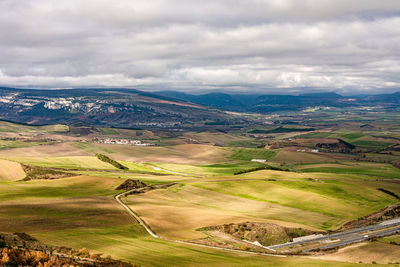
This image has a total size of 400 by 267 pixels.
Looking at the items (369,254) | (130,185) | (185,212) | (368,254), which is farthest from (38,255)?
(130,185)

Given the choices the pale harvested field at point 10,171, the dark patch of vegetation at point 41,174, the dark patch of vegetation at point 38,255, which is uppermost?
the dark patch of vegetation at point 38,255

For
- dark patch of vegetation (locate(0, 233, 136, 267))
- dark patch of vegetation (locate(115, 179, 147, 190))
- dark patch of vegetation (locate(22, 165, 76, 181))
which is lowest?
dark patch of vegetation (locate(115, 179, 147, 190))

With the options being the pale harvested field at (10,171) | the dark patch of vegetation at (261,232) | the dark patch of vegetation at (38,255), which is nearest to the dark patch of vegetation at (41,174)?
the pale harvested field at (10,171)

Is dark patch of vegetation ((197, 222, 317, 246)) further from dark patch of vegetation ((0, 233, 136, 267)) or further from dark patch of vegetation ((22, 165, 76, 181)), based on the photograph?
dark patch of vegetation ((22, 165, 76, 181))

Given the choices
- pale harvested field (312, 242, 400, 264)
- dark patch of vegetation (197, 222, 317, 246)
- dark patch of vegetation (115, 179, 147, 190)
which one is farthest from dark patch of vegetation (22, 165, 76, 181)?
pale harvested field (312, 242, 400, 264)

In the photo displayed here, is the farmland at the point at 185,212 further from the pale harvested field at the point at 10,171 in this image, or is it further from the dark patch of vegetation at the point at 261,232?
the dark patch of vegetation at the point at 261,232

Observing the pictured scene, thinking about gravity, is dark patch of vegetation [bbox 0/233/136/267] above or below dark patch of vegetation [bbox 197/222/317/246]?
above

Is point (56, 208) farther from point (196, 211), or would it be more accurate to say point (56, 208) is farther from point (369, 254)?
point (369, 254)
